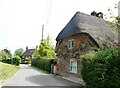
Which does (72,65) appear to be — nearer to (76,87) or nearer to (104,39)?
(104,39)

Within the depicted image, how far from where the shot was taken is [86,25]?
25359 mm

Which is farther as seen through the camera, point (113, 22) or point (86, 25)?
point (86, 25)

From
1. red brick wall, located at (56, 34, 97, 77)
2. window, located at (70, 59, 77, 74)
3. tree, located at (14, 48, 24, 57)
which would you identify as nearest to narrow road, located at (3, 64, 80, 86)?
window, located at (70, 59, 77, 74)

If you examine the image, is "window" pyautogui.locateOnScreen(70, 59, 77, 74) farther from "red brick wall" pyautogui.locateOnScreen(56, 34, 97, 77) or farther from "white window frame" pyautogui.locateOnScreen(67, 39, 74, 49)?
"white window frame" pyautogui.locateOnScreen(67, 39, 74, 49)

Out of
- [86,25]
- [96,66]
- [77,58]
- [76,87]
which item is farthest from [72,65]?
[96,66]

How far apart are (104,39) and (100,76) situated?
476 inches

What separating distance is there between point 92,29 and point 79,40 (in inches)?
89.8

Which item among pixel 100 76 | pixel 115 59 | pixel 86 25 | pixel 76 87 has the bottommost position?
pixel 76 87

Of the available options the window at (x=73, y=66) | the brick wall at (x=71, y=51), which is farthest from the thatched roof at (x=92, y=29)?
the window at (x=73, y=66)

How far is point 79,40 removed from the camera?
24.4m

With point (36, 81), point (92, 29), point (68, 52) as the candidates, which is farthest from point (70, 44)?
point (36, 81)

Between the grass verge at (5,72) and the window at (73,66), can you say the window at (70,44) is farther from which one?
the grass verge at (5,72)

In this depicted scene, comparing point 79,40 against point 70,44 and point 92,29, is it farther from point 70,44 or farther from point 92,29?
point 70,44

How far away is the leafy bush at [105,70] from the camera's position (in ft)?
41.8
